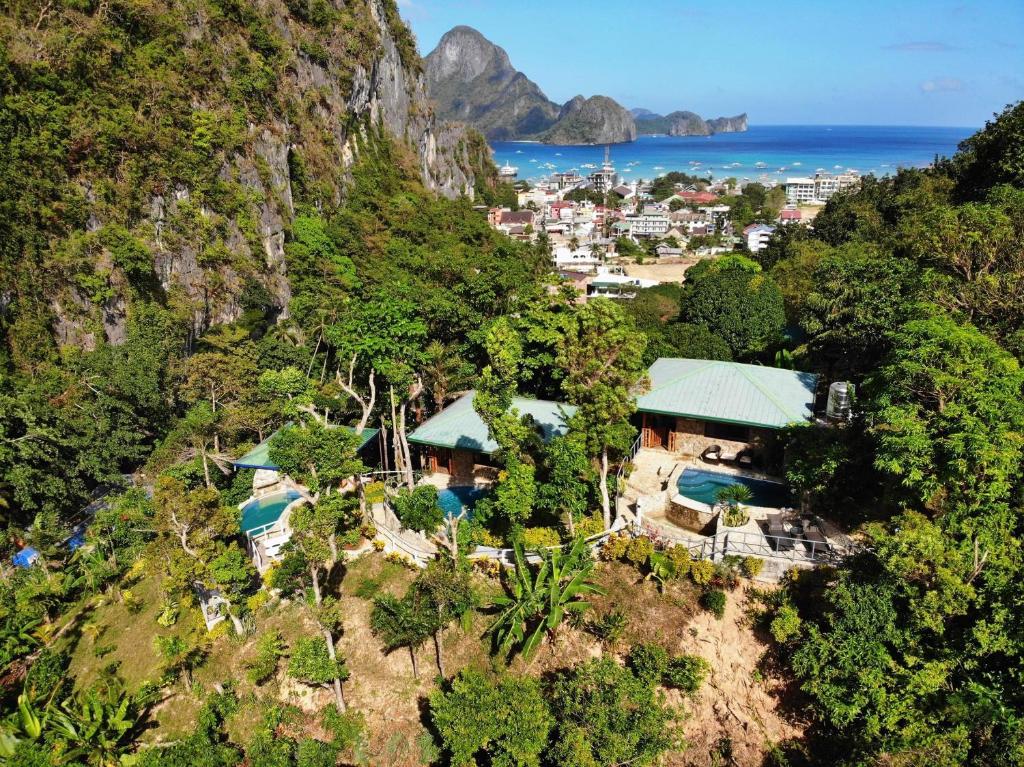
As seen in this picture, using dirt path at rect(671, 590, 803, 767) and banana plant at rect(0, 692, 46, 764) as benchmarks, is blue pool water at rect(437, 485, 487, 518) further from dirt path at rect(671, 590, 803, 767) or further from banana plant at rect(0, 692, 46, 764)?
banana plant at rect(0, 692, 46, 764)

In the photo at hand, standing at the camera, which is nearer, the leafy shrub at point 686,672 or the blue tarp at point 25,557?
the leafy shrub at point 686,672

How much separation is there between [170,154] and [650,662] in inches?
Answer: 1414

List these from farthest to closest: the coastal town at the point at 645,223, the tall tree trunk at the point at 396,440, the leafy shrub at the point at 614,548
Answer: the coastal town at the point at 645,223, the tall tree trunk at the point at 396,440, the leafy shrub at the point at 614,548

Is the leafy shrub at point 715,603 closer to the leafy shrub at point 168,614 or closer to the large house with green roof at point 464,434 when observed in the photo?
the large house with green roof at point 464,434

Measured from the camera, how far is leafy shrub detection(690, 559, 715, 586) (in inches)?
639

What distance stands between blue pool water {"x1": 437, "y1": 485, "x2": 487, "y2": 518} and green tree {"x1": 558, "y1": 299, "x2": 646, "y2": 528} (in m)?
6.43

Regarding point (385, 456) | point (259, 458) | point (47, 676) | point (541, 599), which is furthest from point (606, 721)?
point (259, 458)

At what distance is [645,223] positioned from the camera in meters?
119

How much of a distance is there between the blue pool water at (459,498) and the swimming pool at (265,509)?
246 inches

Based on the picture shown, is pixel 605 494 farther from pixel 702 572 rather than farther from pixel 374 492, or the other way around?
pixel 374 492

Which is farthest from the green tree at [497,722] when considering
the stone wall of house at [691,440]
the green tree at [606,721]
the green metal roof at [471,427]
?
the stone wall of house at [691,440]

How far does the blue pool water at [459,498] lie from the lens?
21.4m

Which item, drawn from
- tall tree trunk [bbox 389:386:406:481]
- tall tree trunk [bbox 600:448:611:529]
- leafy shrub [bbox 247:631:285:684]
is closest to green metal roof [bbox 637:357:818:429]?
tall tree trunk [bbox 600:448:611:529]

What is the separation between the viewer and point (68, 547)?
80.3 feet
